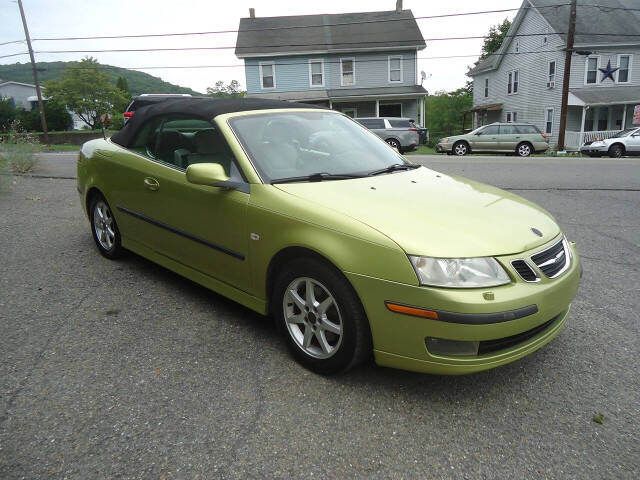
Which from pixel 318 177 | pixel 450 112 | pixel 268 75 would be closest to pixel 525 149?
pixel 268 75

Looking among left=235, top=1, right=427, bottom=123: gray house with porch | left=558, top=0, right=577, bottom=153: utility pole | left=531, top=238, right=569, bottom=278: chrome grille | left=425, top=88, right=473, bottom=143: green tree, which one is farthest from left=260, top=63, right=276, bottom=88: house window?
left=531, top=238, right=569, bottom=278: chrome grille

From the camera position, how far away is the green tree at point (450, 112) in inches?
1909

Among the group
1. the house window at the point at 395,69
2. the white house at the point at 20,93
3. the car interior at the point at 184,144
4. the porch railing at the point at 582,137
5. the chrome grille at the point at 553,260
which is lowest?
the porch railing at the point at 582,137

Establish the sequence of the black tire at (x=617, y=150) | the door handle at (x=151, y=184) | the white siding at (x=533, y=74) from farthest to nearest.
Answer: the white siding at (x=533, y=74), the black tire at (x=617, y=150), the door handle at (x=151, y=184)

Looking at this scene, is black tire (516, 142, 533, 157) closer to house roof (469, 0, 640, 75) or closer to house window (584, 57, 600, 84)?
house roof (469, 0, 640, 75)

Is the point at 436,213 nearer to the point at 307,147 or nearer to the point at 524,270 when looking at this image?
the point at 524,270

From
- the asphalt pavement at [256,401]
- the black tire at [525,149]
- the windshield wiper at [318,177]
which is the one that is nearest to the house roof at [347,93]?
the black tire at [525,149]

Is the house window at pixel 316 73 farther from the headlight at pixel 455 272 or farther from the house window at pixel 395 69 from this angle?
the headlight at pixel 455 272

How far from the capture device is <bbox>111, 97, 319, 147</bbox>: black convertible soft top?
362 cm

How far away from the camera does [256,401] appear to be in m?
2.61

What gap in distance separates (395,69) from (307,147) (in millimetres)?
29918

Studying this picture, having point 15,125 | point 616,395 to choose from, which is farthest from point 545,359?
point 15,125

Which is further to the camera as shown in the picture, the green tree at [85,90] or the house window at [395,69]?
the green tree at [85,90]

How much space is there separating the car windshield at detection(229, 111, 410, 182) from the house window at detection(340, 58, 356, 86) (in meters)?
28.8
